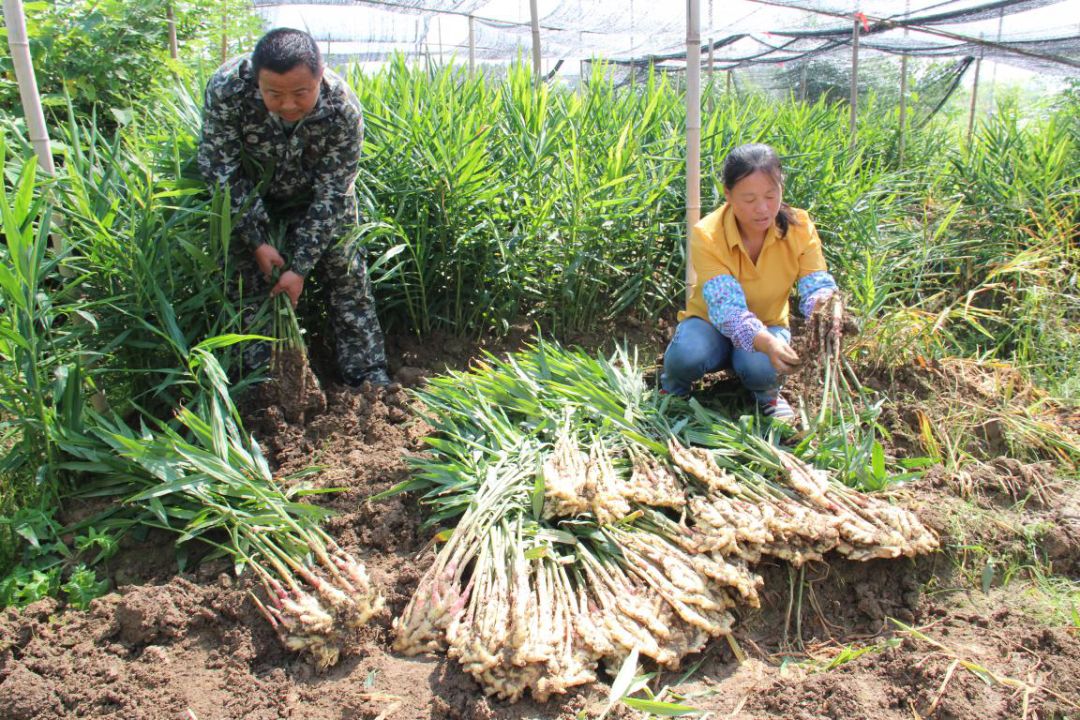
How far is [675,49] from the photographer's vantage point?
1200 cm

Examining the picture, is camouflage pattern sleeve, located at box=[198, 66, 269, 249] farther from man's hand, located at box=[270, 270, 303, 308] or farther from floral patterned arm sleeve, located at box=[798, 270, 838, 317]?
floral patterned arm sleeve, located at box=[798, 270, 838, 317]

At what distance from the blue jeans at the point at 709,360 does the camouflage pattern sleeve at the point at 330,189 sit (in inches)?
47.9

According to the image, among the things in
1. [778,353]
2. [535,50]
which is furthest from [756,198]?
[535,50]

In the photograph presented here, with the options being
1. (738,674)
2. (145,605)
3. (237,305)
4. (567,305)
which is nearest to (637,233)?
(567,305)

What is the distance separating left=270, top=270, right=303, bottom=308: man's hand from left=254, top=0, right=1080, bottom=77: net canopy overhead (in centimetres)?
363

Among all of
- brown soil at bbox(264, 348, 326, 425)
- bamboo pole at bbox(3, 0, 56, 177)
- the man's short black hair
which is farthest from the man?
bamboo pole at bbox(3, 0, 56, 177)

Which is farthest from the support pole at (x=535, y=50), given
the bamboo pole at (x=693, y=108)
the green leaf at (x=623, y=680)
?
the green leaf at (x=623, y=680)

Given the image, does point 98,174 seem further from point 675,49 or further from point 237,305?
point 675,49

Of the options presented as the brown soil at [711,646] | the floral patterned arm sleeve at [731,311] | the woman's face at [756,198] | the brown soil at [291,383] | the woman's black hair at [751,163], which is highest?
the woman's black hair at [751,163]

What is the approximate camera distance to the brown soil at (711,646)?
68.3 inches

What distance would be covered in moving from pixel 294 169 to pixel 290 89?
45 centimetres

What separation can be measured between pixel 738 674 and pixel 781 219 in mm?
1421

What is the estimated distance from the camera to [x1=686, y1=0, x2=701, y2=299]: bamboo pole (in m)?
2.72

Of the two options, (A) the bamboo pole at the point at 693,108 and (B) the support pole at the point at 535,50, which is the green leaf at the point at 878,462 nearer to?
(A) the bamboo pole at the point at 693,108
